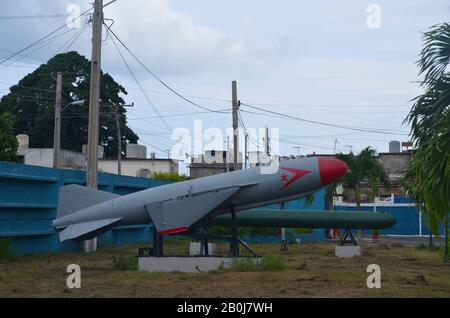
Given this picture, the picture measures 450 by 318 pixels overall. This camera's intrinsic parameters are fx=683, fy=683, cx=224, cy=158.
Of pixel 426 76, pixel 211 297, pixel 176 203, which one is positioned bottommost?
pixel 211 297

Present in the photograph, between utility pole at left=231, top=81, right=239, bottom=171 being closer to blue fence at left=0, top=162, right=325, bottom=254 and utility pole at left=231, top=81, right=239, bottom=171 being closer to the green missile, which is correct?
the green missile

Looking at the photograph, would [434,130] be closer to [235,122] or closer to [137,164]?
[235,122]

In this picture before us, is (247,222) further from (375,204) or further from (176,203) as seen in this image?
(375,204)

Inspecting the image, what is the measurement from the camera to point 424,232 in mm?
46688

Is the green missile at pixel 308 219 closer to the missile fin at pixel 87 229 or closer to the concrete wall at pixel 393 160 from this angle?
the missile fin at pixel 87 229

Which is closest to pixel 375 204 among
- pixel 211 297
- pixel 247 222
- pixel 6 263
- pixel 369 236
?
pixel 369 236

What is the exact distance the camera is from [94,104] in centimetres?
2475

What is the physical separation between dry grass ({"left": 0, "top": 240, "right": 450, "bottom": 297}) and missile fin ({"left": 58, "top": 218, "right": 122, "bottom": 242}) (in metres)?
0.90

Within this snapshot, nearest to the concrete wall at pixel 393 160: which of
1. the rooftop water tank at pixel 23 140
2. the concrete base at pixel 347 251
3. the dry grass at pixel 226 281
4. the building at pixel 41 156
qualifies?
the building at pixel 41 156

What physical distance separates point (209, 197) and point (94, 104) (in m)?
8.35

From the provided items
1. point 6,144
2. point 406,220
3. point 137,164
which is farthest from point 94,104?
point 137,164

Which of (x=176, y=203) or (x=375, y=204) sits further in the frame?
(x=375, y=204)

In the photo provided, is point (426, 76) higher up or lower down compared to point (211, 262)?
higher up

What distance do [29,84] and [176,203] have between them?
48872 millimetres
